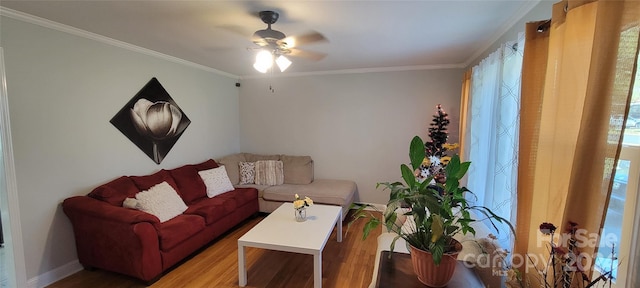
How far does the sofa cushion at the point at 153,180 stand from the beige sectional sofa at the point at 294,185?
0.92 metres

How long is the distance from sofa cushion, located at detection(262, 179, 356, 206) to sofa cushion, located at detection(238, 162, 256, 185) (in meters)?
0.42

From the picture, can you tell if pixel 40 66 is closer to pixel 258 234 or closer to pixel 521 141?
pixel 258 234

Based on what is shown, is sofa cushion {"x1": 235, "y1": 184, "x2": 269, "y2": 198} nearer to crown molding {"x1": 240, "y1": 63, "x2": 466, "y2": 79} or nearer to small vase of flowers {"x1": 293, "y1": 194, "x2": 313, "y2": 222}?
small vase of flowers {"x1": 293, "y1": 194, "x2": 313, "y2": 222}

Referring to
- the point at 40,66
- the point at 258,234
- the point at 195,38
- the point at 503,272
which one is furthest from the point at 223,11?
the point at 503,272

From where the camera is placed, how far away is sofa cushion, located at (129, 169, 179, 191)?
9.13ft

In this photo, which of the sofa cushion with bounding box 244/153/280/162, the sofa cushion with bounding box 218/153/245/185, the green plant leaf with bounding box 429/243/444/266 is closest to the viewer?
the green plant leaf with bounding box 429/243/444/266

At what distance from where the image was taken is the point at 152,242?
2.22m

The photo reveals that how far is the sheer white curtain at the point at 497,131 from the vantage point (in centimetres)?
176

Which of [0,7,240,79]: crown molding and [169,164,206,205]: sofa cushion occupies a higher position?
[0,7,240,79]: crown molding

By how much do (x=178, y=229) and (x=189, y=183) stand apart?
3.03ft

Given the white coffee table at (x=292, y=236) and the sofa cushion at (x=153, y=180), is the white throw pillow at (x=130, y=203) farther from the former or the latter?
the white coffee table at (x=292, y=236)

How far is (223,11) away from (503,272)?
2.45 metres

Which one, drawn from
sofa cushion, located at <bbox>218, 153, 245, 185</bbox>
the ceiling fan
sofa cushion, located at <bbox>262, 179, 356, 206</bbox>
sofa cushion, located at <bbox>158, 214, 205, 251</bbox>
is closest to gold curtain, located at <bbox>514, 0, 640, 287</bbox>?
the ceiling fan

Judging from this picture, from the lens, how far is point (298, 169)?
13.7 ft
